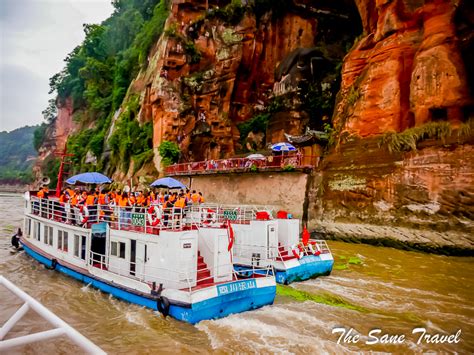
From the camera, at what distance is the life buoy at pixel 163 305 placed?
9.41 meters

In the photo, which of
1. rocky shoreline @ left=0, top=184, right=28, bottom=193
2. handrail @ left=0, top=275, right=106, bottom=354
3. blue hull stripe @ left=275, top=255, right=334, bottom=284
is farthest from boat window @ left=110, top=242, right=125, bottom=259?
rocky shoreline @ left=0, top=184, right=28, bottom=193

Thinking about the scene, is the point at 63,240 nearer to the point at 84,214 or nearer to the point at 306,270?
the point at 84,214

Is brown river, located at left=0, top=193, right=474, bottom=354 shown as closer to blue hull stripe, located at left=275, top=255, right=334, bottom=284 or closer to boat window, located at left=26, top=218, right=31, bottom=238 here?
blue hull stripe, located at left=275, top=255, right=334, bottom=284

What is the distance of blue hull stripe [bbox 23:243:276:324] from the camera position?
362 inches

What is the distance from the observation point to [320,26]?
4128 cm

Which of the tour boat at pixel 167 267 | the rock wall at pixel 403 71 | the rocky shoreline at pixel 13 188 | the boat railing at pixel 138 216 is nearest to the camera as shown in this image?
the tour boat at pixel 167 267

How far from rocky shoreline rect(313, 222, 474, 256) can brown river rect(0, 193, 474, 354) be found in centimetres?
254

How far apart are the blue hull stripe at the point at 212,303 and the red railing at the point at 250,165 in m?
16.3

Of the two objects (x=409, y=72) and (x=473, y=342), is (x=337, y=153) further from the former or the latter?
(x=473, y=342)

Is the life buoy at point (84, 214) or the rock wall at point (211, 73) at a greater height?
the rock wall at point (211, 73)

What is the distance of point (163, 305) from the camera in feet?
31.1

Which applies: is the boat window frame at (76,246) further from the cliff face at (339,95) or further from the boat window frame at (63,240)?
the cliff face at (339,95)

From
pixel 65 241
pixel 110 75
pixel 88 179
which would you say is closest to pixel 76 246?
pixel 65 241

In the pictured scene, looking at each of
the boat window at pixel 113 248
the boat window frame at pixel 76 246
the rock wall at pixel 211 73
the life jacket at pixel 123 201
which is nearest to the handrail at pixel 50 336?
the boat window at pixel 113 248
